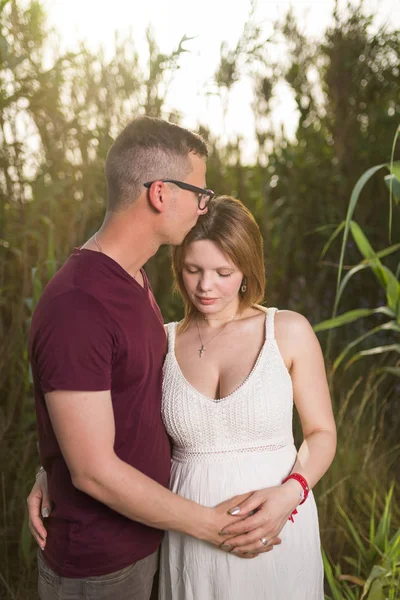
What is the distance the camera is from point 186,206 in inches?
61.0

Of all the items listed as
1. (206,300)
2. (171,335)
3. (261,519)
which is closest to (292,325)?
(206,300)

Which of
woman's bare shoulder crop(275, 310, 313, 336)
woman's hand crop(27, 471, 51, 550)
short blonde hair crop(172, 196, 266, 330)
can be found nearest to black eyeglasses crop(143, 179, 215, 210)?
short blonde hair crop(172, 196, 266, 330)

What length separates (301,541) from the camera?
5.40ft

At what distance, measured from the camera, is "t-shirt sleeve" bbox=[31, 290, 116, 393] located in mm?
1283

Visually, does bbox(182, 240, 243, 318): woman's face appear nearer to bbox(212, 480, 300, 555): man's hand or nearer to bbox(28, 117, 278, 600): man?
bbox(28, 117, 278, 600): man

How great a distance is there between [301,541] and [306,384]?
1.28 feet

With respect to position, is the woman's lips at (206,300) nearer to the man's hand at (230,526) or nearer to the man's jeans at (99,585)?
the man's hand at (230,526)

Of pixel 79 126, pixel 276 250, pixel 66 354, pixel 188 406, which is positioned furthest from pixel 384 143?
pixel 66 354

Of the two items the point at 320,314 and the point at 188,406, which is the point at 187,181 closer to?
the point at 188,406

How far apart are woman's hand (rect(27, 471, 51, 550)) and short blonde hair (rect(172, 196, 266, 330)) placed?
26.2 inches

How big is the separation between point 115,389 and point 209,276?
44 cm

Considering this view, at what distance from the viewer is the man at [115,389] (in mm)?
1298

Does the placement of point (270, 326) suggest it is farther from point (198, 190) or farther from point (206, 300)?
point (198, 190)

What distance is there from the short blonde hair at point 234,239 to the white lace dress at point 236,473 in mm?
197
